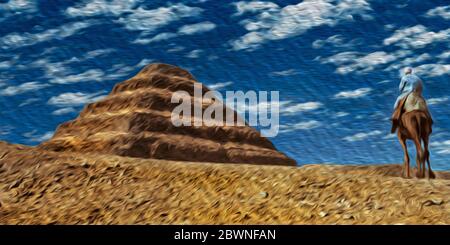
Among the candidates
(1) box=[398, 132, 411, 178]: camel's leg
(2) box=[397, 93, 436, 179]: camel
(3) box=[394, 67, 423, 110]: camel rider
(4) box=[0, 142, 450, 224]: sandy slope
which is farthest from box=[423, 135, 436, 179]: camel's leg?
(4) box=[0, 142, 450, 224]: sandy slope

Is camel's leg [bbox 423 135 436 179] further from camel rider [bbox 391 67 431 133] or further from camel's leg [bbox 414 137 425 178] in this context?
camel rider [bbox 391 67 431 133]

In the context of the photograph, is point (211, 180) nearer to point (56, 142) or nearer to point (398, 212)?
point (398, 212)

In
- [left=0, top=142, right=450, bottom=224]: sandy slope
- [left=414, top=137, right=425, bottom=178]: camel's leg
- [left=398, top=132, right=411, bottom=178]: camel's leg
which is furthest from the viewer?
[left=398, top=132, right=411, bottom=178]: camel's leg

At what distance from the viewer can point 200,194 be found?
13.1 meters

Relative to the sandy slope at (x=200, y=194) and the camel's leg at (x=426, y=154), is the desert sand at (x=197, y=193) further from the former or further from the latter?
the camel's leg at (x=426, y=154)

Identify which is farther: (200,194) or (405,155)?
(405,155)

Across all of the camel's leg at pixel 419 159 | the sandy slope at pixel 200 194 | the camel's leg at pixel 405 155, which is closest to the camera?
the sandy slope at pixel 200 194

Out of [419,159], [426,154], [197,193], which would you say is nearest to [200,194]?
[197,193]

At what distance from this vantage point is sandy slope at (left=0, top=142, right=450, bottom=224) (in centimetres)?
1131

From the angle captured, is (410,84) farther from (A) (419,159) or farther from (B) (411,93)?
(A) (419,159)

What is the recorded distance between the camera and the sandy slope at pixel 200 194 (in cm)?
1131

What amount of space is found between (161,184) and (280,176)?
324cm

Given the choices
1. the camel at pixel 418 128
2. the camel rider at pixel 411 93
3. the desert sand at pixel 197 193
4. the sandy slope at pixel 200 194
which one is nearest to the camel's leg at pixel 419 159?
the camel at pixel 418 128

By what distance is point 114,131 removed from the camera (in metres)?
31.8
